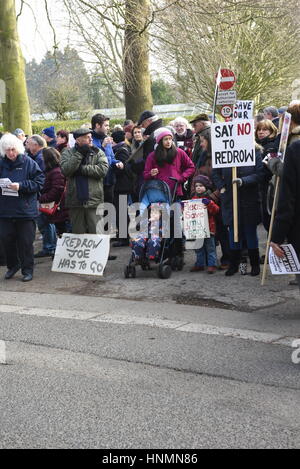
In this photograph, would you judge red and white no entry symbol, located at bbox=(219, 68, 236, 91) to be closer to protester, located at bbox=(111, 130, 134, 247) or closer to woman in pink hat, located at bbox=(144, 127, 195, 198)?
woman in pink hat, located at bbox=(144, 127, 195, 198)

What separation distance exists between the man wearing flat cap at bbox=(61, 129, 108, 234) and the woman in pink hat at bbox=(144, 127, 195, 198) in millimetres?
907

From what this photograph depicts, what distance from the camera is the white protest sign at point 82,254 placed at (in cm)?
1105

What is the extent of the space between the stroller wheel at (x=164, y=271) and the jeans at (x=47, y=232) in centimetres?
319

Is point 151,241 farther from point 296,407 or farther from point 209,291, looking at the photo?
point 296,407

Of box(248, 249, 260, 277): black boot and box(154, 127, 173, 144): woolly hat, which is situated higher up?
box(154, 127, 173, 144): woolly hat

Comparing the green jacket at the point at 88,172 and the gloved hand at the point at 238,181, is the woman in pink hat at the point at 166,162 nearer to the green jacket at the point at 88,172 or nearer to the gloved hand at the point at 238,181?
the green jacket at the point at 88,172

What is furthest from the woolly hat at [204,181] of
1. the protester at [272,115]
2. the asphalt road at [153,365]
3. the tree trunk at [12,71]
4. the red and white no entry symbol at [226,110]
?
the tree trunk at [12,71]

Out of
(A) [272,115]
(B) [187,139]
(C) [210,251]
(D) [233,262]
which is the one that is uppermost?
(A) [272,115]

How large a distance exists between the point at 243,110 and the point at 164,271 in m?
Answer: 2.31

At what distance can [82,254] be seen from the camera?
11312 mm

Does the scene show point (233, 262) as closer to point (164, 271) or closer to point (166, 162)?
point (164, 271)

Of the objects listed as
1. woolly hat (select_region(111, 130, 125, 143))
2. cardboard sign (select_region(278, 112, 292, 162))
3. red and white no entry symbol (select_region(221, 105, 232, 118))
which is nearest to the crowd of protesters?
cardboard sign (select_region(278, 112, 292, 162))

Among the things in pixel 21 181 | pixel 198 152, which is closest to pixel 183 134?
pixel 198 152

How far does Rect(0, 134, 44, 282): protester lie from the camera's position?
1091cm
